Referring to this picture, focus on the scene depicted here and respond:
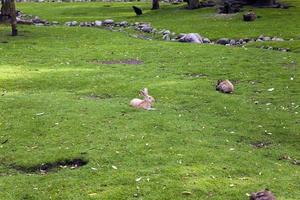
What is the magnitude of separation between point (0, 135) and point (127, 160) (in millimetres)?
4735

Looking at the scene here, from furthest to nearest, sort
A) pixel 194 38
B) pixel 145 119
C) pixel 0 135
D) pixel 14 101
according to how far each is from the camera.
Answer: pixel 194 38, pixel 14 101, pixel 145 119, pixel 0 135

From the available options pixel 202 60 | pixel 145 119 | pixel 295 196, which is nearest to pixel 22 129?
pixel 145 119

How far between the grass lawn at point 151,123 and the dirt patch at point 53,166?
0.08 metres

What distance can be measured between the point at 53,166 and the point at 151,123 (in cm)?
417

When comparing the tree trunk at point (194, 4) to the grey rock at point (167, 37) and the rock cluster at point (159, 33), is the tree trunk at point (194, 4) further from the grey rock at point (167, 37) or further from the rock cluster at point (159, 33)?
the grey rock at point (167, 37)

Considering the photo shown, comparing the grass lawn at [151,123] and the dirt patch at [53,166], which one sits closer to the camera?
the grass lawn at [151,123]

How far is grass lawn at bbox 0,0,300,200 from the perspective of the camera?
1298 centimetres

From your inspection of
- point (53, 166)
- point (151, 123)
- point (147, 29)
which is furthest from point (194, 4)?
point (53, 166)

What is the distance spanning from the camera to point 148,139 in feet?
52.4

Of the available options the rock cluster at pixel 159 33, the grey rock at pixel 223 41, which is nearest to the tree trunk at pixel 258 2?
the rock cluster at pixel 159 33

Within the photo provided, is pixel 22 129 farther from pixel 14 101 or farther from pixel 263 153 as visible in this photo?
pixel 263 153

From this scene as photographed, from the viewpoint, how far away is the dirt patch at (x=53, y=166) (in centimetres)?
1423

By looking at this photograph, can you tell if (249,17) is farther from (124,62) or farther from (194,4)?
(124,62)

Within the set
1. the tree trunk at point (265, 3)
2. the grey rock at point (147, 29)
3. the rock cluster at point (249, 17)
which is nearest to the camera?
the grey rock at point (147, 29)
